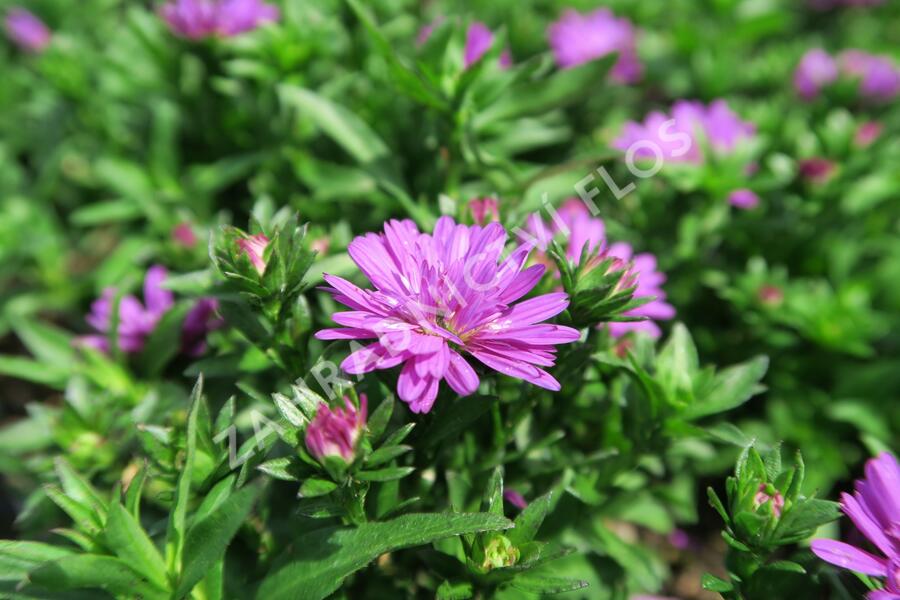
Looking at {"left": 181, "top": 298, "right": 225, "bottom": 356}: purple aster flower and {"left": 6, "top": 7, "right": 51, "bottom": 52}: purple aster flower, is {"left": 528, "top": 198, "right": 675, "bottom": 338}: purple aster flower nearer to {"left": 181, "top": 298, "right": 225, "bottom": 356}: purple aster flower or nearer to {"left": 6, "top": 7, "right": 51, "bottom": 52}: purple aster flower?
{"left": 181, "top": 298, "right": 225, "bottom": 356}: purple aster flower

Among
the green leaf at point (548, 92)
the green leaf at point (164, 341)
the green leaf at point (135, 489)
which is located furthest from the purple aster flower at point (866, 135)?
the green leaf at point (135, 489)

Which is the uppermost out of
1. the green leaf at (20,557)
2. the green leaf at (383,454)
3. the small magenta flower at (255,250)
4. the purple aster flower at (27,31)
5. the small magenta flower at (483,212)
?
the purple aster flower at (27,31)

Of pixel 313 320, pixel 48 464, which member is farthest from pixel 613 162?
pixel 48 464

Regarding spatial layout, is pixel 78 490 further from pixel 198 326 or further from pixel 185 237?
pixel 185 237

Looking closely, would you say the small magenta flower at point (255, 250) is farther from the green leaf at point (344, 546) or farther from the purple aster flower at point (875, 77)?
the purple aster flower at point (875, 77)

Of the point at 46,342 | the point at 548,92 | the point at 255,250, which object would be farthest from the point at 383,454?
the point at 46,342

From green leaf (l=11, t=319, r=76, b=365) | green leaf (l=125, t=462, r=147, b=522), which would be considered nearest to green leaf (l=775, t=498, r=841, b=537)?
green leaf (l=125, t=462, r=147, b=522)
